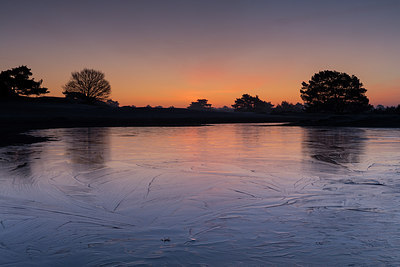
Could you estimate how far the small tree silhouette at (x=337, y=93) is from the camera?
48.4 m

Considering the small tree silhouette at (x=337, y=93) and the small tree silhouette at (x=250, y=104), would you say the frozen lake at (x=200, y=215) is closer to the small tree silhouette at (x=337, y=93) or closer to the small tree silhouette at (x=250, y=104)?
the small tree silhouette at (x=337, y=93)

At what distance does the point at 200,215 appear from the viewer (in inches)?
141

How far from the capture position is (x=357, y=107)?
160 ft

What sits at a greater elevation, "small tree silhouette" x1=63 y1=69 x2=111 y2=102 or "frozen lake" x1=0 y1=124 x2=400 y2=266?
"small tree silhouette" x1=63 y1=69 x2=111 y2=102

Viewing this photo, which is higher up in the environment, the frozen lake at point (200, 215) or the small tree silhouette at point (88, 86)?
the small tree silhouette at point (88, 86)

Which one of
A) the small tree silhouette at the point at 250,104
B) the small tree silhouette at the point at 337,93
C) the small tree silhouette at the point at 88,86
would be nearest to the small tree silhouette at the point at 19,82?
the small tree silhouette at the point at 88,86

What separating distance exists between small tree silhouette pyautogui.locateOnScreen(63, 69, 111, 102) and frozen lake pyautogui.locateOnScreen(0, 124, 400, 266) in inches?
2093

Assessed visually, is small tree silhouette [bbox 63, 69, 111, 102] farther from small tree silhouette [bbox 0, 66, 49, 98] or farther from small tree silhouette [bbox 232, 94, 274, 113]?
small tree silhouette [bbox 232, 94, 274, 113]

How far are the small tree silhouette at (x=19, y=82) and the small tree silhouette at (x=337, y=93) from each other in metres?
46.0

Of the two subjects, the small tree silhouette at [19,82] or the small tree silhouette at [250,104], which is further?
the small tree silhouette at [250,104]

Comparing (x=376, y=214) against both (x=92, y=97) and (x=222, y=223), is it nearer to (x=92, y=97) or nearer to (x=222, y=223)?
(x=222, y=223)

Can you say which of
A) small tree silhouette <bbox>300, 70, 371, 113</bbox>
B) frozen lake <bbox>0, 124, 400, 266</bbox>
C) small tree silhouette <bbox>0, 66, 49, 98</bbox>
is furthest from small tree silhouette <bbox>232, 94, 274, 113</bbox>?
frozen lake <bbox>0, 124, 400, 266</bbox>

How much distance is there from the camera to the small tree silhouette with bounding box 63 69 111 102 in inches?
2219

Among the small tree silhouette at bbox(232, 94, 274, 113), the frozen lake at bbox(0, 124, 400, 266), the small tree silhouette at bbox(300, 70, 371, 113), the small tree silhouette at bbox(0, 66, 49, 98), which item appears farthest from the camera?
the small tree silhouette at bbox(232, 94, 274, 113)
